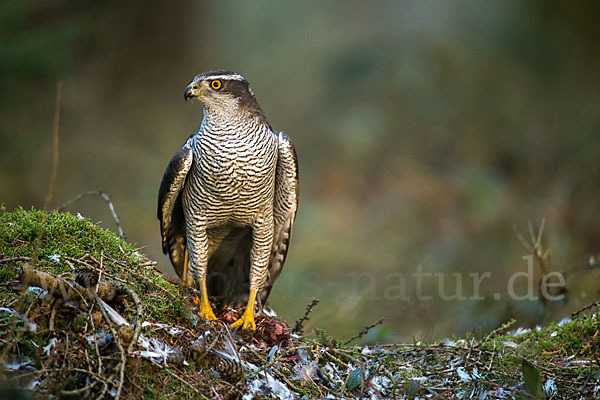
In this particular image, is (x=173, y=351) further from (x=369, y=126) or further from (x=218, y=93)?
(x=369, y=126)

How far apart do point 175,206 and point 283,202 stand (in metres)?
0.94

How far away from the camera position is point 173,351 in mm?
2932

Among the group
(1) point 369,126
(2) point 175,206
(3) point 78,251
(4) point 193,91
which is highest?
(1) point 369,126

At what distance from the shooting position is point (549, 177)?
1032 centimetres

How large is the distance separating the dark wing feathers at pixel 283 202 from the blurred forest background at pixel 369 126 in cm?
232

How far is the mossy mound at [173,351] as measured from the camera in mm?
2602

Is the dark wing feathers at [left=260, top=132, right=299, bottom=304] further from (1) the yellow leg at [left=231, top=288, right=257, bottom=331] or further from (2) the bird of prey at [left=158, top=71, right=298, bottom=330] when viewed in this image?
(1) the yellow leg at [left=231, top=288, right=257, bottom=331]

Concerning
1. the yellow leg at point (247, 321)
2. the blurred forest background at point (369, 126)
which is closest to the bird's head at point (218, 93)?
the yellow leg at point (247, 321)

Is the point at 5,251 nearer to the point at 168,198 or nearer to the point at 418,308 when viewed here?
the point at 168,198

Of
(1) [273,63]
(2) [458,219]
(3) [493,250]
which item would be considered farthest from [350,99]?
(3) [493,250]

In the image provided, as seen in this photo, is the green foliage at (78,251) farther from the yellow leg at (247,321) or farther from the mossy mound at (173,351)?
the yellow leg at (247,321)

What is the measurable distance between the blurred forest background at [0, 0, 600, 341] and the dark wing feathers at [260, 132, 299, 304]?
2322 millimetres

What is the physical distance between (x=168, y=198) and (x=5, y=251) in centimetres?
134

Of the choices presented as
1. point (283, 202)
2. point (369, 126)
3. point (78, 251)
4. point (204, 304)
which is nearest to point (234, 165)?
point (283, 202)
